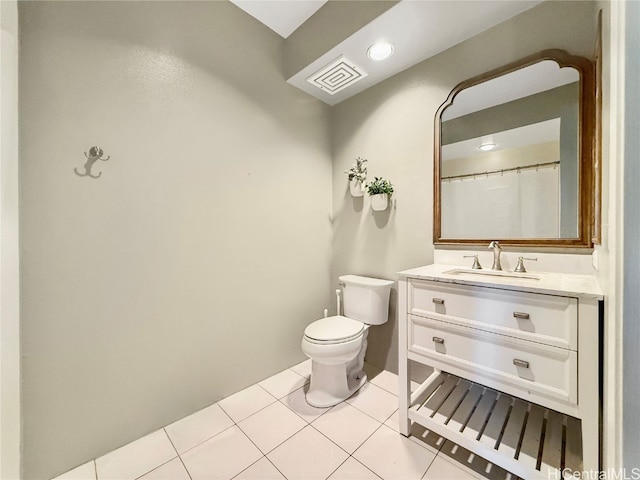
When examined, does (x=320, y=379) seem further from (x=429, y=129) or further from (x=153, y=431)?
(x=429, y=129)

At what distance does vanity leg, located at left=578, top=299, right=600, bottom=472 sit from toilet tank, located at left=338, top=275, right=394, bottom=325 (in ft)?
3.41

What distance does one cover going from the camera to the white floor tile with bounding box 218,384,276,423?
1521mm

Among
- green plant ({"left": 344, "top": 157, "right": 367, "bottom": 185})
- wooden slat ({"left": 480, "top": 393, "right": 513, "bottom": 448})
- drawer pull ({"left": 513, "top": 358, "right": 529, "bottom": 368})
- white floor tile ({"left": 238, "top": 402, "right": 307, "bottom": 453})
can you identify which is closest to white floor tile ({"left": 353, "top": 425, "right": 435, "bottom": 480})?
wooden slat ({"left": 480, "top": 393, "right": 513, "bottom": 448})

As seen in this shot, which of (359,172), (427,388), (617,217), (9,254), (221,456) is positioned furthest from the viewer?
(359,172)

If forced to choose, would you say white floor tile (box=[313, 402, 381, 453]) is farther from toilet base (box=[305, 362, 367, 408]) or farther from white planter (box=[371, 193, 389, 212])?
white planter (box=[371, 193, 389, 212])

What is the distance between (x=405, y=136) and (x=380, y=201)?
49cm

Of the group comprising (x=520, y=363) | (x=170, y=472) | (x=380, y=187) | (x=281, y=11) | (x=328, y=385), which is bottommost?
(x=170, y=472)

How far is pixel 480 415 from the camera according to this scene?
51.8 inches

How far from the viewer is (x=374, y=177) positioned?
1987 mm

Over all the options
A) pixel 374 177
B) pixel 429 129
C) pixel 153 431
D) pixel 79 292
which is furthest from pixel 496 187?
pixel 153 431

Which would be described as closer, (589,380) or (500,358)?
(589,380)

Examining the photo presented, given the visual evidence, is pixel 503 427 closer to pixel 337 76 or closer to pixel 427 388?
pixel 427 388

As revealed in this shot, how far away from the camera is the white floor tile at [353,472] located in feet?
3.64

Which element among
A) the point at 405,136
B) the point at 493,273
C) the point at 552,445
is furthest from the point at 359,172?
the point at 552,445
